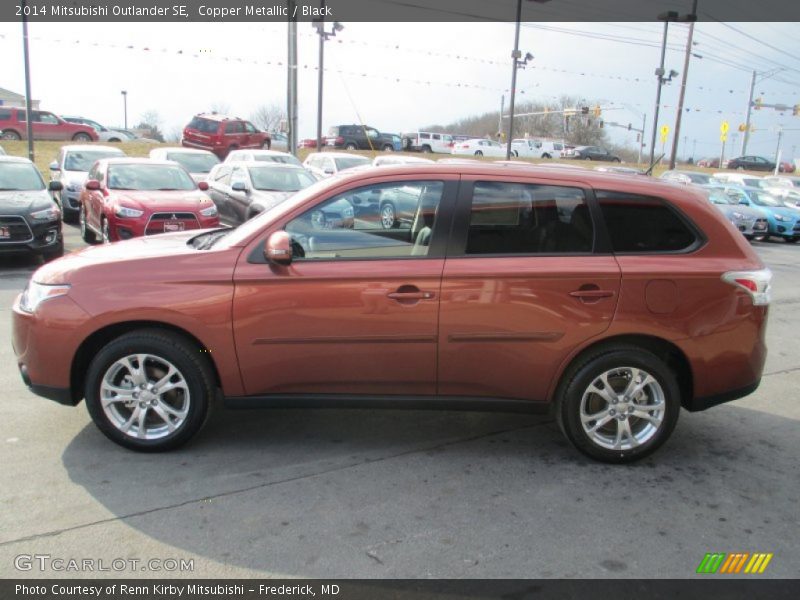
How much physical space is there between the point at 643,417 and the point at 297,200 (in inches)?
97.5

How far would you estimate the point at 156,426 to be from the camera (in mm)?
4066

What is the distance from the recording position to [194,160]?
60.3 feet

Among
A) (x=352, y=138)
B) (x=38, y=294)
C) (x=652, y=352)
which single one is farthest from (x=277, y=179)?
(x=352, y=138)

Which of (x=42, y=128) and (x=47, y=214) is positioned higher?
(x=42, y=128)

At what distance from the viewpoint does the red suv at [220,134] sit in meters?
31.0

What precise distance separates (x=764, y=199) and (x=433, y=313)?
20706 millimetres

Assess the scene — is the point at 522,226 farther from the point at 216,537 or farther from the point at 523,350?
the point at 216,537

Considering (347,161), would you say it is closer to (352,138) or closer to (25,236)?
(25,236)

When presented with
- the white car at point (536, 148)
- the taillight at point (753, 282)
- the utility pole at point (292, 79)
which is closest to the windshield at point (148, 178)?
→ the utility pole at point (292, 79)

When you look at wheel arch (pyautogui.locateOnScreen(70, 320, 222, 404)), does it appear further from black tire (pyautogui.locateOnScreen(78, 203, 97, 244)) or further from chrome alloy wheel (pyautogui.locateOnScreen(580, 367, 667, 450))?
black tire (pyautogui.locateOnScreen(78, 203, 97, 244))

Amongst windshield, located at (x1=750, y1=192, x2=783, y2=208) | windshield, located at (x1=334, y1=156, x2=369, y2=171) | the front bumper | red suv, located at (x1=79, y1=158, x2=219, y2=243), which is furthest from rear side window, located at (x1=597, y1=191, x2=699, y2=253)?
windshield, located at (x1=750, y1=192, x2=783, y2=208)

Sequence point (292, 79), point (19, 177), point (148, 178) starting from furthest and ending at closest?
point (292, 79)
point (148, 178)
point (19, 177)

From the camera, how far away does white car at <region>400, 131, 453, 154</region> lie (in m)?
47.3

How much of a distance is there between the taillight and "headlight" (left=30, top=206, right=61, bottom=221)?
9563 mm
